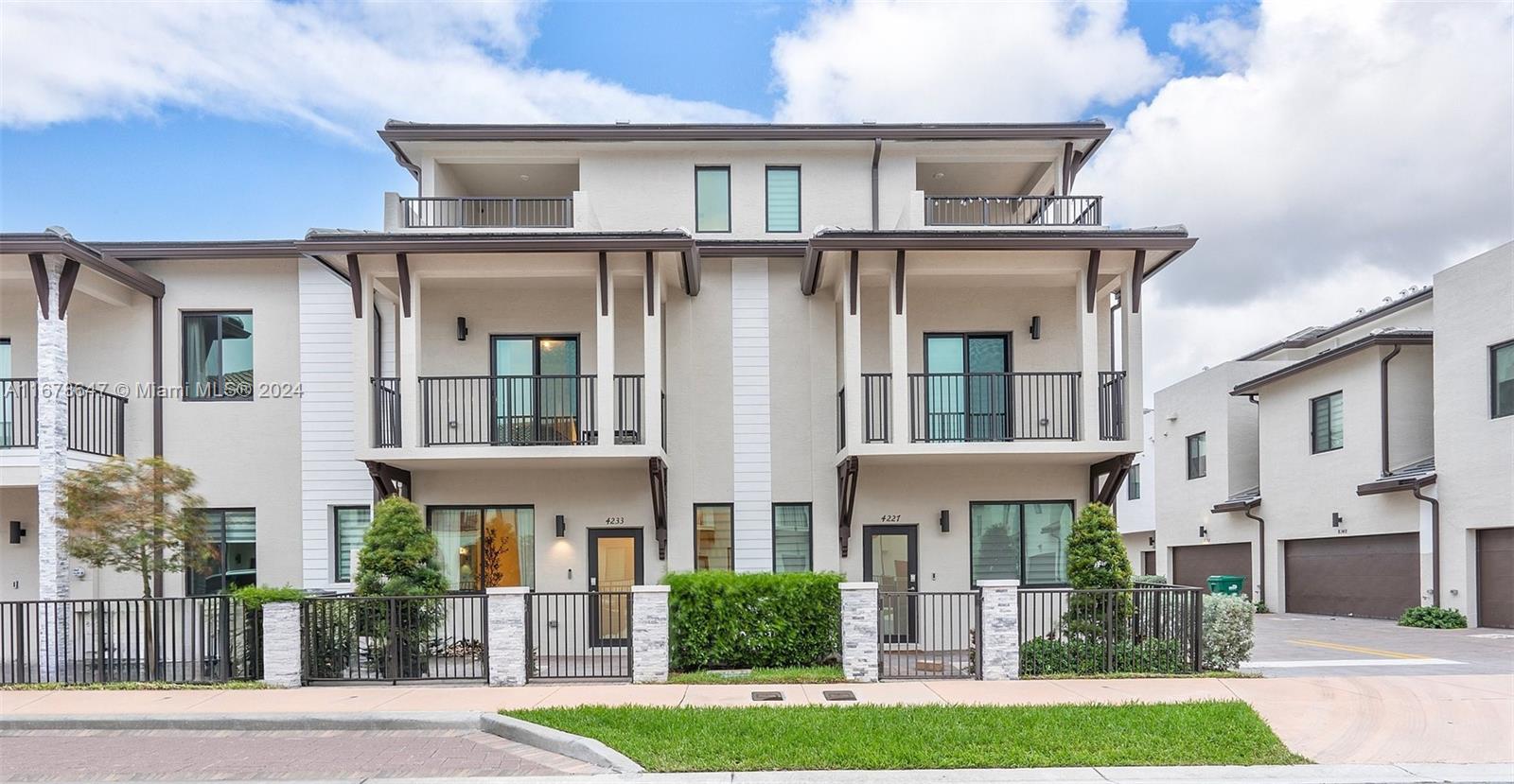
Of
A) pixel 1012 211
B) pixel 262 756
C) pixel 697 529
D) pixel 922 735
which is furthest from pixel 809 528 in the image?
pixel 262 756

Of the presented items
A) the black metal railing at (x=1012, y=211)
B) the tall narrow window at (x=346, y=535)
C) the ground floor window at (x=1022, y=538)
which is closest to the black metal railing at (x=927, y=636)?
the ground floor window at (x=1022, y=538)

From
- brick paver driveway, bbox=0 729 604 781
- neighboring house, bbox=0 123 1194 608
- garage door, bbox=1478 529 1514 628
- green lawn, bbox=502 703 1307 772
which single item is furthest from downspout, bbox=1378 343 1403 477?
brick paver driveway, bbox=0 729 604 781

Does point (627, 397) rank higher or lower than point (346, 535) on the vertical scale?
higher

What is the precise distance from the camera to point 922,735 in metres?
8.27

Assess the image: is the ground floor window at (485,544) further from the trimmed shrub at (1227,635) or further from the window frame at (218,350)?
the trimmed shrub at (1227,635)

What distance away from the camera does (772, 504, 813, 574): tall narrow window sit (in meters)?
15.1

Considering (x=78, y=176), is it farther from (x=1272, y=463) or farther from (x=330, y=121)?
(x=1272, y=463)

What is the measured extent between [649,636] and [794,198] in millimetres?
8647

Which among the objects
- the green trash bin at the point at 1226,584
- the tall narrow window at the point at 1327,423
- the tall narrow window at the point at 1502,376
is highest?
the tall narrow window at the point at 1502,376

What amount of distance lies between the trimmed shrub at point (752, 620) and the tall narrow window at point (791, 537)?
3045 mm

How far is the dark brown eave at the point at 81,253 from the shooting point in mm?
12906

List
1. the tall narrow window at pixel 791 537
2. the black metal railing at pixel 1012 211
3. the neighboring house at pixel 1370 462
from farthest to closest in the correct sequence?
the neighboring house at pixel 1370 462, the black metal railing at pixel 1012 211, the tall narrow window at pixel 791 537

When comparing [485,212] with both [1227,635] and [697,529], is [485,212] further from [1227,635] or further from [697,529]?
[1227,635]

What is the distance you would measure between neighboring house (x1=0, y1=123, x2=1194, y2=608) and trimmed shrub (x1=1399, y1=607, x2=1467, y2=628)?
332 inches
